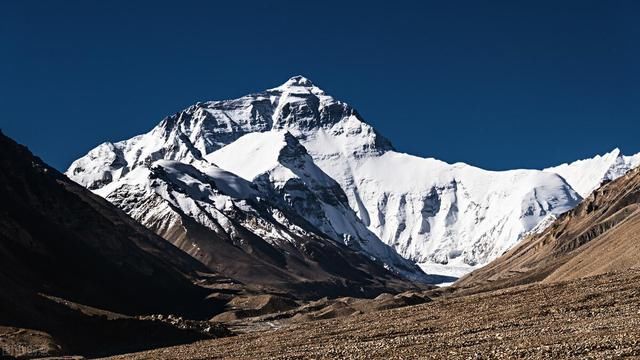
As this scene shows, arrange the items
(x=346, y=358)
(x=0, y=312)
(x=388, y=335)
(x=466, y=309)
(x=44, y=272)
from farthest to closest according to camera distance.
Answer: (x=44, y=272)
(x=0, y=312)
(x=466, y=309)
(x=388, y=335)
(x=346, y=358)

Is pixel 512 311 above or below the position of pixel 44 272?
below

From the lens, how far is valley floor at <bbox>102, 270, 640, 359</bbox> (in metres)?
51.0

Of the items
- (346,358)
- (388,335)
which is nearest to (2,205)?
(388,335)

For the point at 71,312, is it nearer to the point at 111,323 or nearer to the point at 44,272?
the point at 111,323

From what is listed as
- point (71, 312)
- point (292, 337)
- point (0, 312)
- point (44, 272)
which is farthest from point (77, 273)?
point (292, 337)

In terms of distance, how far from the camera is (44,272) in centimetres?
18088

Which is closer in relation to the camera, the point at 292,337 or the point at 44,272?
the point at 292,337

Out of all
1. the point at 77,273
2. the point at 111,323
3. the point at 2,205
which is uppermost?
the point at 2,205

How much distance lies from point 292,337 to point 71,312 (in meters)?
48.2

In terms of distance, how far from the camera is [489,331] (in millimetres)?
67062

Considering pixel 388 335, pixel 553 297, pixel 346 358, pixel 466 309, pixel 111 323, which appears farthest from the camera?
pixel 111 323

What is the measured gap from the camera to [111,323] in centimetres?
12488

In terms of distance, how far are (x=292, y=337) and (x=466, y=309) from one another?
16.8 metres

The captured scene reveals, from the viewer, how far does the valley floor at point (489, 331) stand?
5097cm
